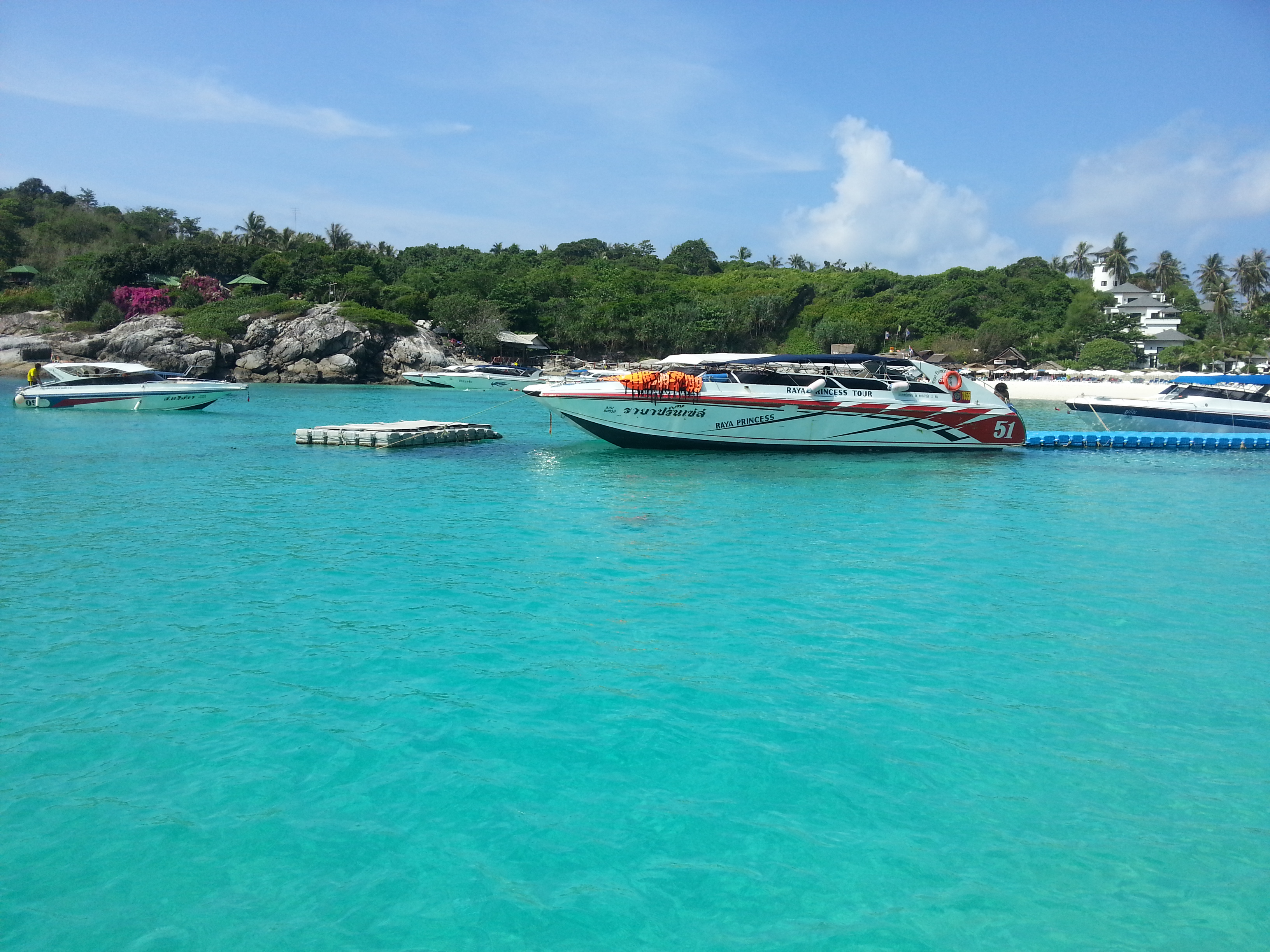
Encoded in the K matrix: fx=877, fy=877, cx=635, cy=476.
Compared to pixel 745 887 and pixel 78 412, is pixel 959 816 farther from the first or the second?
pixel 78 412

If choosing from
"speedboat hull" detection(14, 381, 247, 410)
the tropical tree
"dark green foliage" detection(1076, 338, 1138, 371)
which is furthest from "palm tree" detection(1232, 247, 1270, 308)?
"speedboat hull" detection(14, 381, 247, 410)

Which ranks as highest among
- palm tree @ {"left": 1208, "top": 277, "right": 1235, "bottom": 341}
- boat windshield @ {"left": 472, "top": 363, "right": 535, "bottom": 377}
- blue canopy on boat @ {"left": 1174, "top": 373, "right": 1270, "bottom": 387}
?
palm tree @ {"left": 1208, "top": 277, "right": 1235, "bottom": 341}

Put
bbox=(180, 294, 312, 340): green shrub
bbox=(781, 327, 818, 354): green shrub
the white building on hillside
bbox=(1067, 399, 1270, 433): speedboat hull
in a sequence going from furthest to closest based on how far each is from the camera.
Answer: the white building on hillside
bbox=(781, 327, 818, 354): green shrub
bbox=(180, 294, 312, 340): green shrub
bbox=(1067, 399, 1270, 433): speedboat hull

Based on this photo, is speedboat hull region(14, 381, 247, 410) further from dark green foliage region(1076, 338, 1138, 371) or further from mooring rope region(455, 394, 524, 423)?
dark green foliage region(1076, 338, 1138, 371)

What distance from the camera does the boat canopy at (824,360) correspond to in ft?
73.8

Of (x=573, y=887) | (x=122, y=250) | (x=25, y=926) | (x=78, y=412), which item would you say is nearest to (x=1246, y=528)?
(x=573, y=887)

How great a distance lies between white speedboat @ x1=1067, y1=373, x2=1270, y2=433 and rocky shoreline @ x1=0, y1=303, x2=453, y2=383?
1792 inches

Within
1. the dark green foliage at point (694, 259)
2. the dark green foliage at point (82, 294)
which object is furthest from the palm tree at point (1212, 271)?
the dark green foliage at point (82, 294)

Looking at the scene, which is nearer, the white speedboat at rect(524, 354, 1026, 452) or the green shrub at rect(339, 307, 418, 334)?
the white speedboat at rect(524, 354, 1026, 452)

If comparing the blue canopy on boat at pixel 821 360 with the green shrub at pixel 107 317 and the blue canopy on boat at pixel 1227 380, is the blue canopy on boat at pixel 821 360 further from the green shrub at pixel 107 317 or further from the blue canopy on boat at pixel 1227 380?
the green shrub at pixel 107 317

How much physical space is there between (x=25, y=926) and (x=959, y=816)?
5029 millimetres

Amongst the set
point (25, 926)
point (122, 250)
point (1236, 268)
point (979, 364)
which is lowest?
point (25, 926)

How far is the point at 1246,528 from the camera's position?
48.3ft

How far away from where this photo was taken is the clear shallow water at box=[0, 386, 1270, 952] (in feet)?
14.6
